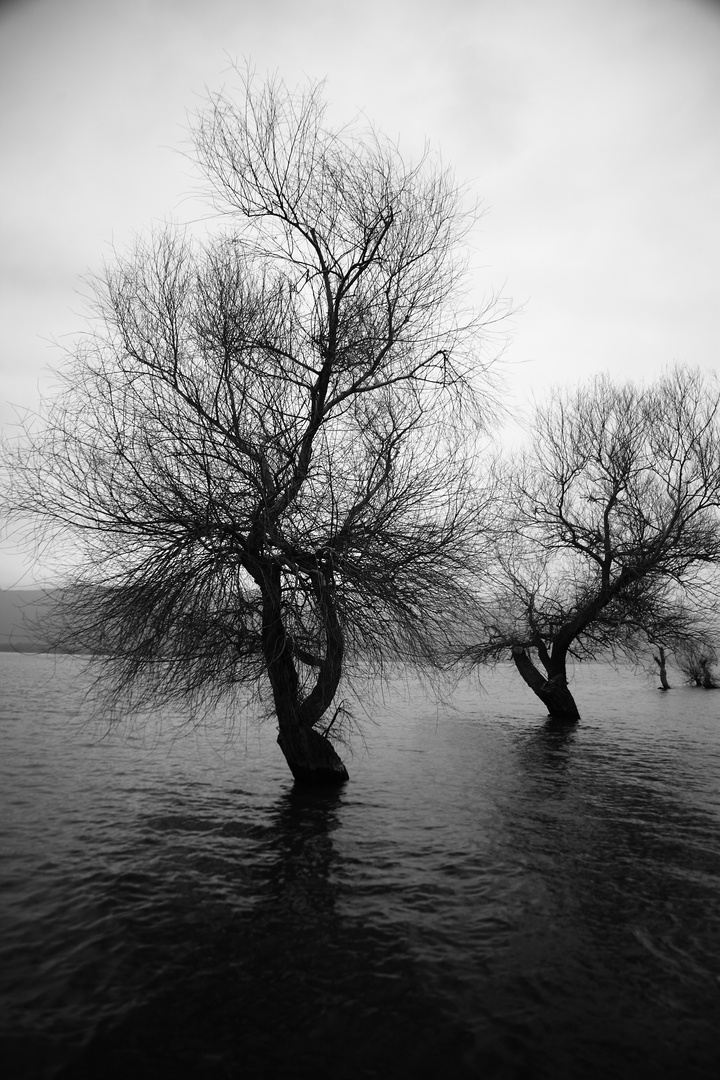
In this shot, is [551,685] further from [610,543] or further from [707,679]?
[707,679]

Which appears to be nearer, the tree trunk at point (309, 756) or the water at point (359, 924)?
the water at point (359, 924)

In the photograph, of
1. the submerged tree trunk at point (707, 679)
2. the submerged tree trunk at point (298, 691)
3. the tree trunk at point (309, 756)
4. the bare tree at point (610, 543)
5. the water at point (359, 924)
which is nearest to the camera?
the water at point (359, 924)

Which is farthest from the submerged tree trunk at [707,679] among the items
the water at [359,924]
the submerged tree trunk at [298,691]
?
the submerged tree trunk at [298,691]

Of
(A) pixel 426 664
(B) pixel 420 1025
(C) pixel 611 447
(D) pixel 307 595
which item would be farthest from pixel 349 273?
(C) pixel 611 447

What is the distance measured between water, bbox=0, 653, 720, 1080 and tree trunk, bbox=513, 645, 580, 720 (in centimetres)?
859

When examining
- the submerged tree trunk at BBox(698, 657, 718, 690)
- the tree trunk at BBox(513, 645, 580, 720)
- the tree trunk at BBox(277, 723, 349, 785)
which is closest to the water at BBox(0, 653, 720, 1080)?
the tree trunk at BBox(277, 723, 349, 785)

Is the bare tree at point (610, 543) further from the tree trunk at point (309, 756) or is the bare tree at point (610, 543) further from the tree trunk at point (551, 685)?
the tree trunk at point (309, 756)

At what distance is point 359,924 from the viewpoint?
7.72 metres

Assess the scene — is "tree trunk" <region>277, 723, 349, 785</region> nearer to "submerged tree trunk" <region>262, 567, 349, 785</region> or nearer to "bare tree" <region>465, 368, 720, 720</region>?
"submerged tree trunk" <region>262, 567, 349, 785</region>

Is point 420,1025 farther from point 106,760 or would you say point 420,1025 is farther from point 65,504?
point 106,760

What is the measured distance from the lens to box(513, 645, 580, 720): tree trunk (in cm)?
2471

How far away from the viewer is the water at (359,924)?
5.48 metres

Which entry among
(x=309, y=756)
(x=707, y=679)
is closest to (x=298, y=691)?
(x=309, y=756)

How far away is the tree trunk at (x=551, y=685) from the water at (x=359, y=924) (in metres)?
8.59
